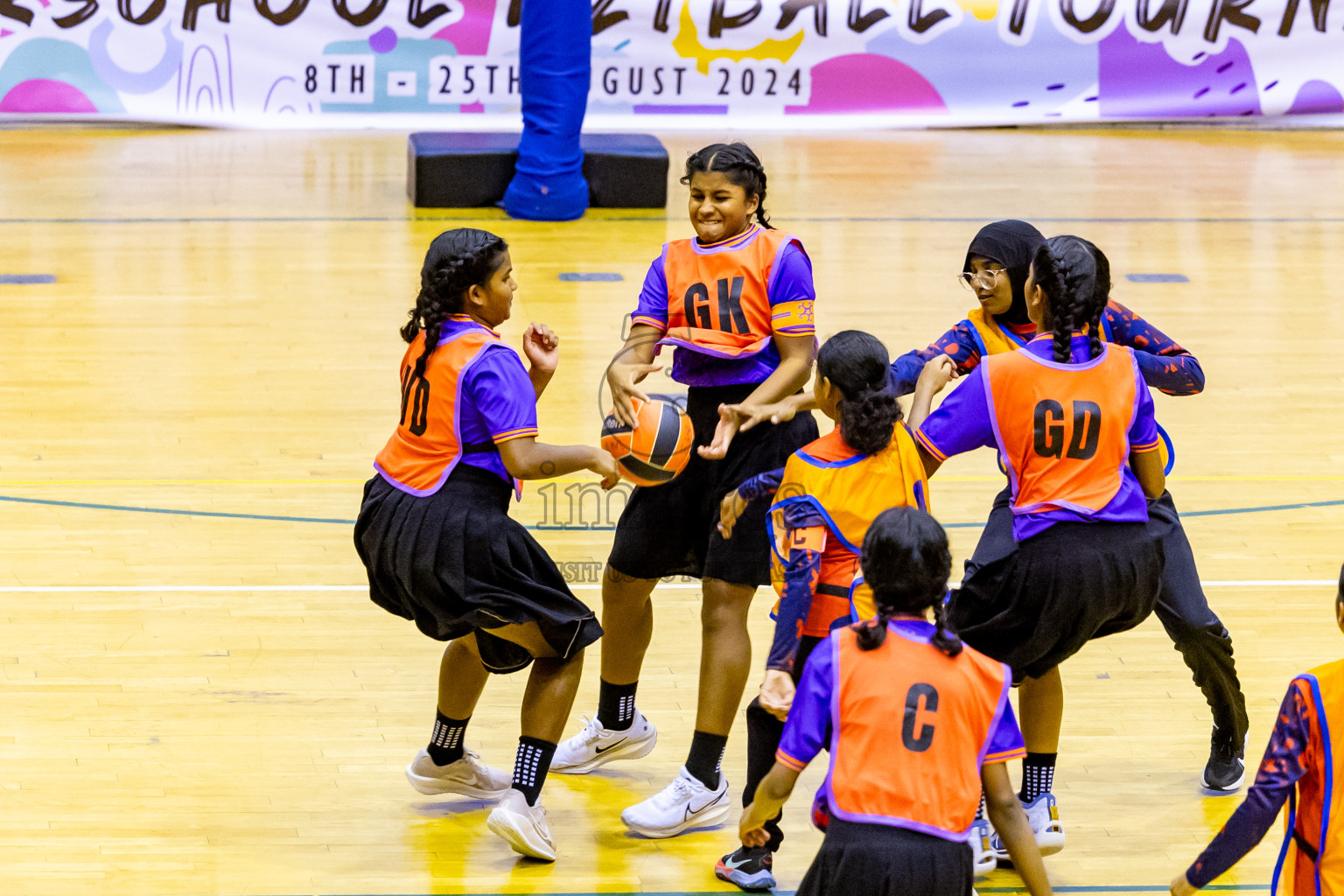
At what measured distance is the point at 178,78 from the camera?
1446 cm

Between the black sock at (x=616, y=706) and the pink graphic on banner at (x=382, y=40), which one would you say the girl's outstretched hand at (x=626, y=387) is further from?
the pink graphic on banner at (x=382, y=40)

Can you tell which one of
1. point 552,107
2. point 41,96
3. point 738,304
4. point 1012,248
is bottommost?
point 738,304

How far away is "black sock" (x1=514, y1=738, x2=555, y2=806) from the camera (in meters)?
4.12

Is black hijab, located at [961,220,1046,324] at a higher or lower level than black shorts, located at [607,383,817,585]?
higher

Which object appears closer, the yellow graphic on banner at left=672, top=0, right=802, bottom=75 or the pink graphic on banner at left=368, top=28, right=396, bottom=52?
the pink graphic on banner at left=368, top=28, right=396, bottom=52

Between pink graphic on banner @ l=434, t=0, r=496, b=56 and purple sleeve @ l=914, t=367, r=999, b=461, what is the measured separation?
1168cm

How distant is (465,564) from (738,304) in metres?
1.01

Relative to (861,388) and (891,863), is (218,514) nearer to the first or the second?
(861,388)

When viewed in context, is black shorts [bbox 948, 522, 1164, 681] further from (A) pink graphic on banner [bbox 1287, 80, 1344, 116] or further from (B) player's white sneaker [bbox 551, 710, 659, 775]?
(A) pink graphic on banner [bbox 1287, 80, 1344, 116]

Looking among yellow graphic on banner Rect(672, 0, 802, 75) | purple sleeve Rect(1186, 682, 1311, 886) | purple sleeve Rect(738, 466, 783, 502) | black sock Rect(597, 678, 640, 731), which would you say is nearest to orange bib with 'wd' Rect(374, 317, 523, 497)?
purple sleeve Rect(738, 466, 783, 502)

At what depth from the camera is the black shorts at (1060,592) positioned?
3.76m

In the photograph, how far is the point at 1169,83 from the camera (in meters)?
15.6

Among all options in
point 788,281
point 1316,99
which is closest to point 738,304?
point 788,281

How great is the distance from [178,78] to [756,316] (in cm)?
1155
